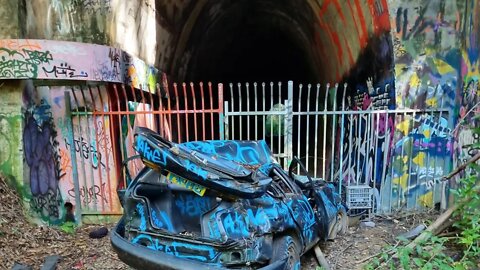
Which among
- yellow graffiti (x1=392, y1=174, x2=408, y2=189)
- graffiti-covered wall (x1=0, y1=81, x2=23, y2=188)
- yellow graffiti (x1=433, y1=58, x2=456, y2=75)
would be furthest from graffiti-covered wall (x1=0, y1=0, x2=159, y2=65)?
yellow graffiti (x1=433, y1=58, x2=456, y2=75)

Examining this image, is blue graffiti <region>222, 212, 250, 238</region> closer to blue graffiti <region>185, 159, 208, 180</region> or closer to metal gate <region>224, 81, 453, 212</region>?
blue graffiti <region>185, 159, 208, 180</region>

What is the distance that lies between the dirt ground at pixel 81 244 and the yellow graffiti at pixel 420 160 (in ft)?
3.08

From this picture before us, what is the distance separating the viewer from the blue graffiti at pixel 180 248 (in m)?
3.28

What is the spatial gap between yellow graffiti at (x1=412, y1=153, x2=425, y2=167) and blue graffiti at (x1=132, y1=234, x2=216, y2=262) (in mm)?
4805

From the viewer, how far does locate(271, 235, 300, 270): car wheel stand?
362cm

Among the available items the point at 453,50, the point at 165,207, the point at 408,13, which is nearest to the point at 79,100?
the point at 165,207

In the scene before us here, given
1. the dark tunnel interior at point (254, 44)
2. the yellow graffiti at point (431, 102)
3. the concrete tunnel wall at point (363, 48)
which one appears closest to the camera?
the concrete tunnel wall at point (363, 48)

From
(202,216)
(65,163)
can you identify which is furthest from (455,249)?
(65,163)

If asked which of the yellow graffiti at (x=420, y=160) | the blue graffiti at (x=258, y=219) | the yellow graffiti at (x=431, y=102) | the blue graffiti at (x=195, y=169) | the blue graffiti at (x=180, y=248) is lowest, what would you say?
the blue graffiti at (x=180, y=248)

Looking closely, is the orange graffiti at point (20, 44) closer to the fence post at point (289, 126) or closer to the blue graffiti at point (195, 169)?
the blue graffiti at point (195, 169)

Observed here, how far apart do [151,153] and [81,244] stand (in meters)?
3.30

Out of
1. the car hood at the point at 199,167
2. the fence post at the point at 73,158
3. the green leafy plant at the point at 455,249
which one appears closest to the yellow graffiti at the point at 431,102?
the green leafy plant at the point at 455,249

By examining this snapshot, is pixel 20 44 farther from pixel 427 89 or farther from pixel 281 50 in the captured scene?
pixel 281 50

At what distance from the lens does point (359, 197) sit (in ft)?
21.0
